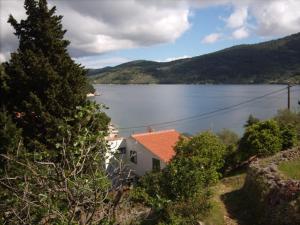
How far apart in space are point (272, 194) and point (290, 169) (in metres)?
2.24

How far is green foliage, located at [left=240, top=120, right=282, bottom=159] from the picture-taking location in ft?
70.7

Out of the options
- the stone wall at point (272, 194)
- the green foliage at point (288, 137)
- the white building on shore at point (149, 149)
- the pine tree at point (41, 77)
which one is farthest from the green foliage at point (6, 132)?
the green foliage at point (288, 137)

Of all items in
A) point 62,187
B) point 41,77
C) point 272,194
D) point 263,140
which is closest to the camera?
point 62,187

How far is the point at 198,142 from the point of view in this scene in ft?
74.5

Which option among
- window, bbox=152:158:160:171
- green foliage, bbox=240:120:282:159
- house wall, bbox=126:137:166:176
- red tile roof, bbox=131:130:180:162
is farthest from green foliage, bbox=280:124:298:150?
window, bbox=152:158:160:171

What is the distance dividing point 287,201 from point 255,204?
7.85 ft

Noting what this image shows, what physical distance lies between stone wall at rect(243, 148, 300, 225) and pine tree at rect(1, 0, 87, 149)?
28.9 ft

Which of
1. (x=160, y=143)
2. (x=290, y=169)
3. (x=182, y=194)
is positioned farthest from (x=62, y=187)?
(x=160, y=143)

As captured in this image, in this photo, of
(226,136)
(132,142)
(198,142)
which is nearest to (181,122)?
(226,136)

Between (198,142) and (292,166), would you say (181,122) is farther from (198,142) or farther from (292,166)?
(292,166)

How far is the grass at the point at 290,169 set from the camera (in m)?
14.8

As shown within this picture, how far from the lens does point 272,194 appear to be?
1369 centimetres

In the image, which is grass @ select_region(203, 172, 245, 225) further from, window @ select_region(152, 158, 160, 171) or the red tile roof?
the red tile roof

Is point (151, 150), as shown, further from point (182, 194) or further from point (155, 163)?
point (182, 194)
